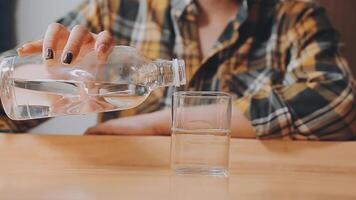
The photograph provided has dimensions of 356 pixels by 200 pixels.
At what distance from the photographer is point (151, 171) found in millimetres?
632

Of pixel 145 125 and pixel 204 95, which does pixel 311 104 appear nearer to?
pixel 145 125

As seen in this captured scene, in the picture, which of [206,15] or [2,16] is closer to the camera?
[206,15]

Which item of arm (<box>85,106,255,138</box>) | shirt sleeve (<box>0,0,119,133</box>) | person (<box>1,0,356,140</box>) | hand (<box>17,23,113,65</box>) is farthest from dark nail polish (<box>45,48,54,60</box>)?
shirt sleeve (<box>0,0,119,133</box>)

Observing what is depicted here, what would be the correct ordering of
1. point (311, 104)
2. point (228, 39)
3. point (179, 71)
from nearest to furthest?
point (179, 71) < point (311, 104) < point (228, 39)

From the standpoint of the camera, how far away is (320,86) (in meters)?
1.05

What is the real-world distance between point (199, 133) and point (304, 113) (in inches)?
16.0

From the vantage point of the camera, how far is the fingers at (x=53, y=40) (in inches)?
23.7

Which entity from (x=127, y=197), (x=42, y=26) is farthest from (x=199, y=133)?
(x=42, y=26)

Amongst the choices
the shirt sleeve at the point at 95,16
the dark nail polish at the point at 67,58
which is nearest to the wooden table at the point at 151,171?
the dark nail polish at the point at 67,58

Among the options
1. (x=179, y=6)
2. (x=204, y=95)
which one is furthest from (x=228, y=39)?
(x=204, y=95)

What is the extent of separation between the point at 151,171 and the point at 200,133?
0.24 ft

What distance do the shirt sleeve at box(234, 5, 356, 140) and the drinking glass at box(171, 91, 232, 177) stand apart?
0.29 meters

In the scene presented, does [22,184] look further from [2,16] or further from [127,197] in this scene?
[2,16]

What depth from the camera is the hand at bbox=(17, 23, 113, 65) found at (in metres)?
0.59
